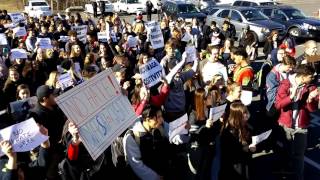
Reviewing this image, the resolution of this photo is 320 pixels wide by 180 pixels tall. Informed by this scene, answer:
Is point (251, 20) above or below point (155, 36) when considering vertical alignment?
above

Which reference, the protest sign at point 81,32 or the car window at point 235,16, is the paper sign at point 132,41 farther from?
the car window at point 235,16

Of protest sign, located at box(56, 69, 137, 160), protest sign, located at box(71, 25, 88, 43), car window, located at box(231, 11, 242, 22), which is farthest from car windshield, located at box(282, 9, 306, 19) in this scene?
protest sign, located at box(56, 69, 137, 160)

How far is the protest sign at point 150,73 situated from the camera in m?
6.38

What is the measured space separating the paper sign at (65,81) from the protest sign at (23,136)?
3.05 metres

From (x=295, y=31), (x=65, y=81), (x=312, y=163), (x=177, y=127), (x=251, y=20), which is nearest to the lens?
(x=177, y=127)

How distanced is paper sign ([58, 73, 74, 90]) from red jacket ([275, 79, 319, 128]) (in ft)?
11.0

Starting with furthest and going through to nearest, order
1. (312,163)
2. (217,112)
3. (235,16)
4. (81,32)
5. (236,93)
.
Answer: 1. (235,16)
2. (81,32)
3. (312,163)
4. (236,93)
5. (217,112)

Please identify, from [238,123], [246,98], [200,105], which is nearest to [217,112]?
[238,123]

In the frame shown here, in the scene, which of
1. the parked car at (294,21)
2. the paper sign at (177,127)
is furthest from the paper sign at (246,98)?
the parked car at (294,21)

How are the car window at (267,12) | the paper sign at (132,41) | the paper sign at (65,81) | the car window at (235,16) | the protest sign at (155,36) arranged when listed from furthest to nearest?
the car window at (267,12), the car window at (235,16), the paper sign at (132,41), the protest sign at (155,36), the paper sign at (65,81)

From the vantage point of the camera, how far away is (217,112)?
5.54m

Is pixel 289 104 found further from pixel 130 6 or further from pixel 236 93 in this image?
pixel 130 6

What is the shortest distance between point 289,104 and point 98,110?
2.98 meters

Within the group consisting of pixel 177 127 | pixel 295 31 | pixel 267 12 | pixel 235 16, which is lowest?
pixel 177 127
